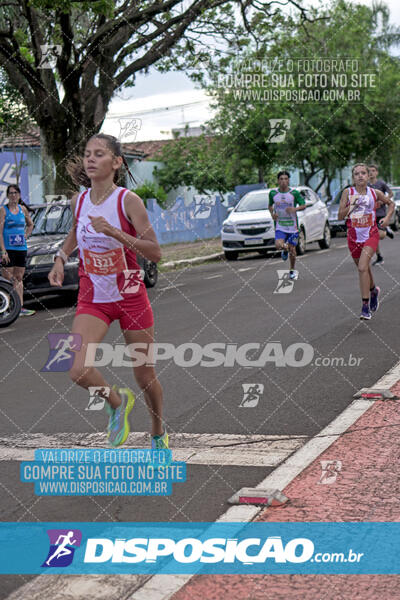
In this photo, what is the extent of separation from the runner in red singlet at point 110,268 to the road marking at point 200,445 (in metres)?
0.46

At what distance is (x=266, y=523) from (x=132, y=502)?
0.80 meters

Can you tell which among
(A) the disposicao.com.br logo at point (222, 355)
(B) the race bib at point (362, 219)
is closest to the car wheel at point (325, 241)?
(B) the race bib at point (362, 219)

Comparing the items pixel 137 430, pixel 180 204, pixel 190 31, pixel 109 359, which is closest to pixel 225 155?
pixel 180 204

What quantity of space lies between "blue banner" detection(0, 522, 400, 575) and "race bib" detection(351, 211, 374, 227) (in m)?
6.88

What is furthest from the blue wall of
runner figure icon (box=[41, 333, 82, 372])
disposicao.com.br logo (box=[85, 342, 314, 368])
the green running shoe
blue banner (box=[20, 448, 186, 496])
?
the green running shoe

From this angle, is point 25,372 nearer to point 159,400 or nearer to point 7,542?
point 159,400

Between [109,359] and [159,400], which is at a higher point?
[159,400]

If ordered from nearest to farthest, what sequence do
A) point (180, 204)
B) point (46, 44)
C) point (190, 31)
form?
point (46, 44) < point (190, 31) < point (180, 204)

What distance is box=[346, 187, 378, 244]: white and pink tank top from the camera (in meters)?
10.6

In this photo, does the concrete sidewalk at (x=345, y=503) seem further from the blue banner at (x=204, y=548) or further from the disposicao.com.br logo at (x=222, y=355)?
the disposicao.com.br logo at (x=222, y=355)

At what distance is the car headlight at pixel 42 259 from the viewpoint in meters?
14.8

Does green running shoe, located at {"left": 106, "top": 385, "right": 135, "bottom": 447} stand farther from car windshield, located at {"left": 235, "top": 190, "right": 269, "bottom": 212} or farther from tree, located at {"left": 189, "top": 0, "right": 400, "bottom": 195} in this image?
tree, located at {"left": 189, "top": 0, "right": 400, "bottom": 195}

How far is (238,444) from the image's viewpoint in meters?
5.67

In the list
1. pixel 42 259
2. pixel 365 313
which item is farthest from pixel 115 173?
pixel 42 259
